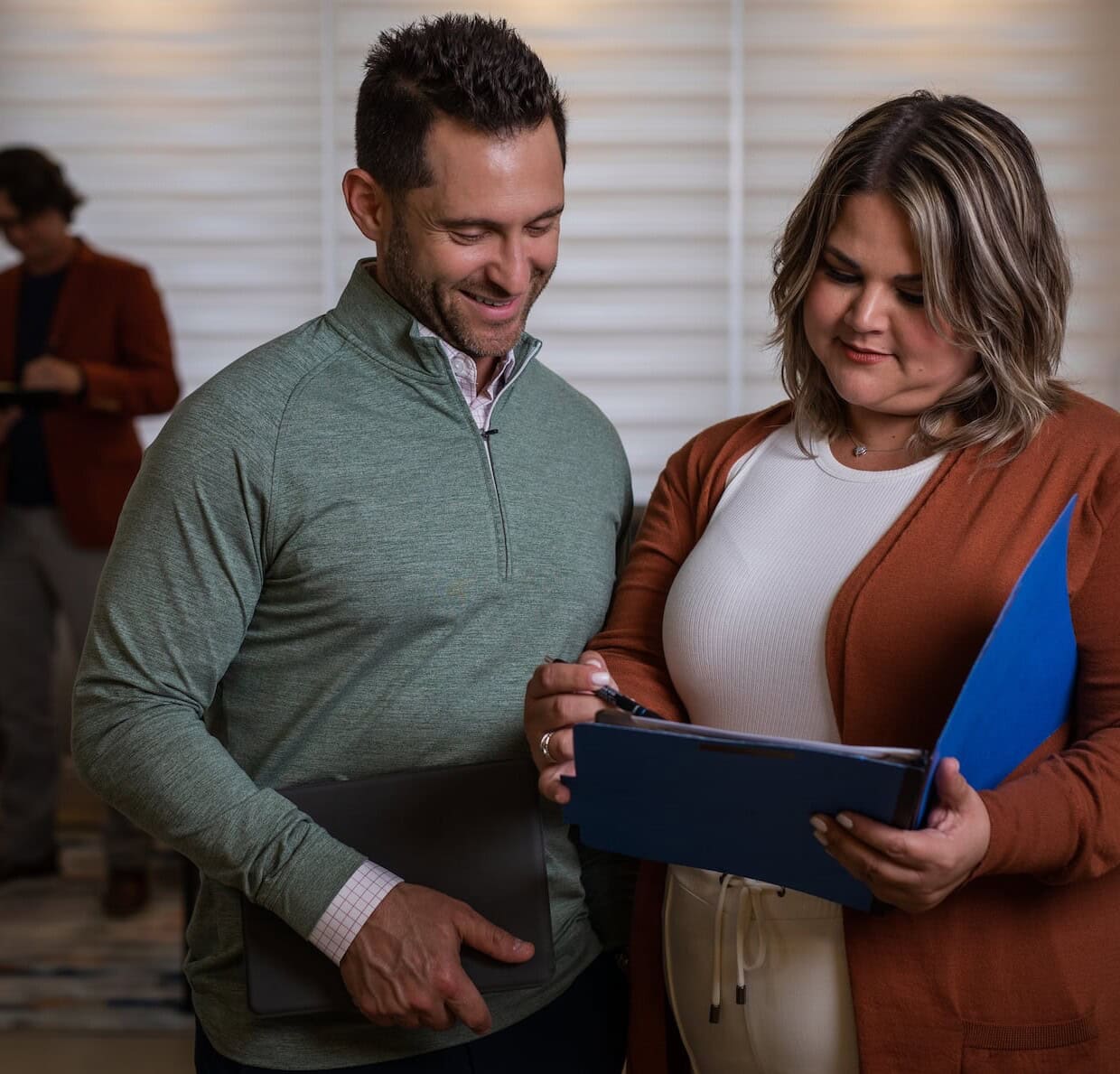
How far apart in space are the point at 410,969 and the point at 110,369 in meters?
2.35

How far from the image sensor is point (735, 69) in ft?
11.4

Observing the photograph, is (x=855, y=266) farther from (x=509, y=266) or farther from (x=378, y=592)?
(x=378, y=592)

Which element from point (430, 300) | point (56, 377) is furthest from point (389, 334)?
point (56, 377)

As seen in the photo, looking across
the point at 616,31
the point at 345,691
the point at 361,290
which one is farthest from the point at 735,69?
the point at 345,691

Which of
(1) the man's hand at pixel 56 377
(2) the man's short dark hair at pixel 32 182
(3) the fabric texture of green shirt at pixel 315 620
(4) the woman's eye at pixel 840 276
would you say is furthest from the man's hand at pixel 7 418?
(4) the woman's eye at pixel 840 276

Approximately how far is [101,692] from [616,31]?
2.69 metres

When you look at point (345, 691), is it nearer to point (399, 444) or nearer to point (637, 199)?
point (399, 444)

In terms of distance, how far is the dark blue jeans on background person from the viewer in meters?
1.33

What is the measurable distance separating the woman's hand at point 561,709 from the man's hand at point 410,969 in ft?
0.50

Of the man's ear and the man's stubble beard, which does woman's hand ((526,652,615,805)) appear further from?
the man's ear

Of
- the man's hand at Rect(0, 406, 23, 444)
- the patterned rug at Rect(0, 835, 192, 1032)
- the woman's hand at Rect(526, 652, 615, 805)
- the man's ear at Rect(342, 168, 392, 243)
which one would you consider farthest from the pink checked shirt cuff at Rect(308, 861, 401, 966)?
the man's hand at Rect(0, 406, 23, 444)

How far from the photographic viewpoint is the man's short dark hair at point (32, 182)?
3.22 m

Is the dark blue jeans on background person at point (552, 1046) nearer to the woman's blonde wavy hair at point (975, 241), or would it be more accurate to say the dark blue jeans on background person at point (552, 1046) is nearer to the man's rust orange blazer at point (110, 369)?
the woman's blonde wavy hair at point (975, 241)

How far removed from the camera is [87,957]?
310cm
